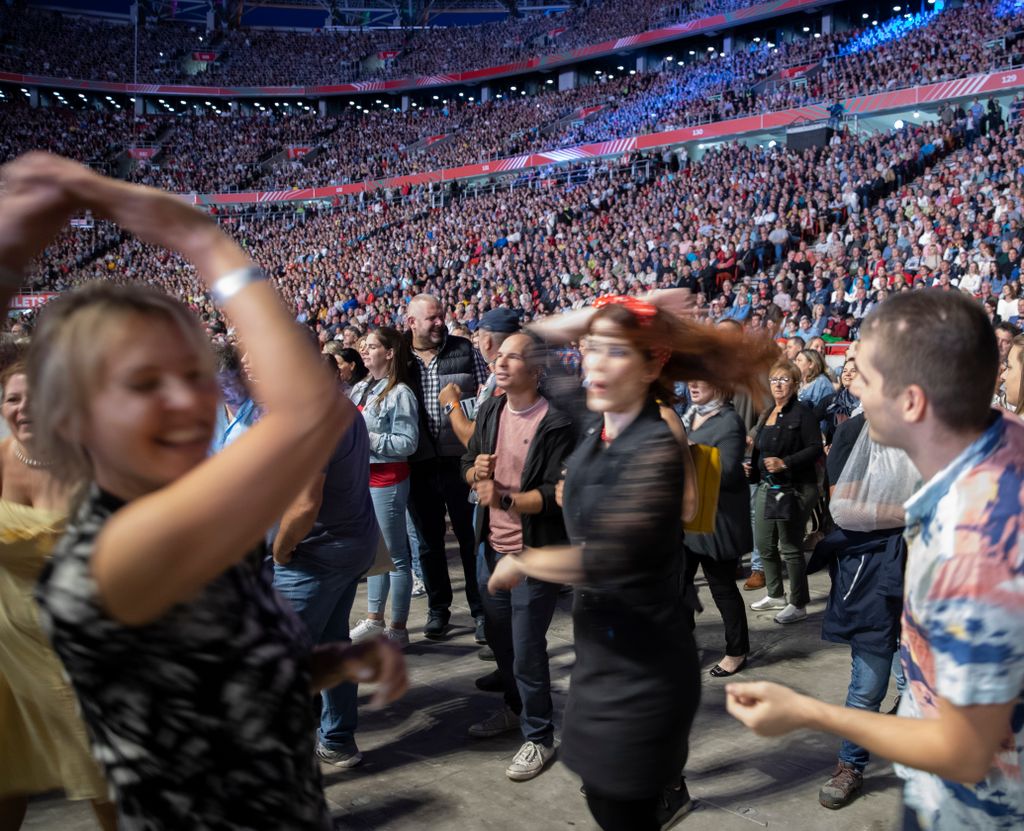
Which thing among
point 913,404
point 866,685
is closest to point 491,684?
point 866,685

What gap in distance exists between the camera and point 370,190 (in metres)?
35.8

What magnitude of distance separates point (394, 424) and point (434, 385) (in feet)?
2.55

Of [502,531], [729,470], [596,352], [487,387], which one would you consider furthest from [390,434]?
[596,352]

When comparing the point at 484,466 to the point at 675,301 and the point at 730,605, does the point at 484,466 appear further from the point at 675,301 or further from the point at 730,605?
the point at 730,605

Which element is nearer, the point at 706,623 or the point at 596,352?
the point at 596,352

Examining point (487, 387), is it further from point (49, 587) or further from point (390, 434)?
point (49, 587)

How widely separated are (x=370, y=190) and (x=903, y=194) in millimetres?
24114

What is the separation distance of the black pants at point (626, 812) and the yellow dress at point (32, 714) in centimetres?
137

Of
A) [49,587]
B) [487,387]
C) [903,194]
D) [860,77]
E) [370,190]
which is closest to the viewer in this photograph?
[49,587]

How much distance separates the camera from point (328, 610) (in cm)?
354

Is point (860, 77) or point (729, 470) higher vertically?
point (860, 77)

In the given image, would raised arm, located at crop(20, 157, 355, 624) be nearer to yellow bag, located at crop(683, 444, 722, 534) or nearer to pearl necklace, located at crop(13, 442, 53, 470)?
pearl necklace, located at crop(13, 442, 53, 470)

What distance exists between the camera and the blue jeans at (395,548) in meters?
5.04

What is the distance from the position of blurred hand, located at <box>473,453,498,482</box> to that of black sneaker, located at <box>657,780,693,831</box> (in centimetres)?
140
